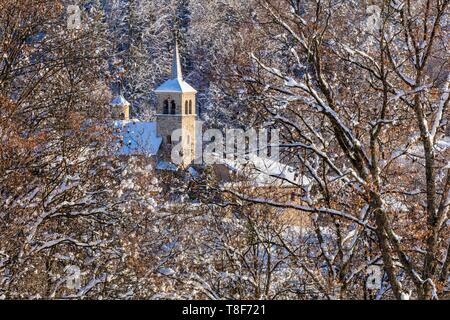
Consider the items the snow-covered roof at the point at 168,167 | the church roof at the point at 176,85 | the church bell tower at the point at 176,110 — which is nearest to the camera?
the snow-covered roof at the point at 168,167

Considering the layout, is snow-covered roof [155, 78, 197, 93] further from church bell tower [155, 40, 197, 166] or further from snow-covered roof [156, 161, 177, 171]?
snow-covered roof [156, 161, 177, 171]

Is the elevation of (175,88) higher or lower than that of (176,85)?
lower

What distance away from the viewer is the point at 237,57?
10594 mm

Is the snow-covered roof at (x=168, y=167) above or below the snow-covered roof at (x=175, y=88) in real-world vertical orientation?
below

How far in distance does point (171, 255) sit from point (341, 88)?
3702 millimetres

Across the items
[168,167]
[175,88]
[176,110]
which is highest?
[175,88]

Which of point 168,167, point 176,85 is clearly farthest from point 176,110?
point 168,167

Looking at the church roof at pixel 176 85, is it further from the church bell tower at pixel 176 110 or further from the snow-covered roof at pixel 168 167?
the snow-covered roof at pixel 168 167

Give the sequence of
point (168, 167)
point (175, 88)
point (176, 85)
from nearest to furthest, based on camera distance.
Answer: point (168, 167), point (175, 88), point (176, 85)

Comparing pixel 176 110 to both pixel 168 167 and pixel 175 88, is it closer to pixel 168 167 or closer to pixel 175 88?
pixel 175 88

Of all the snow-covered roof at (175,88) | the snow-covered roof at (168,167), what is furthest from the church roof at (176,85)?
the snow-covered roof at (168,167)

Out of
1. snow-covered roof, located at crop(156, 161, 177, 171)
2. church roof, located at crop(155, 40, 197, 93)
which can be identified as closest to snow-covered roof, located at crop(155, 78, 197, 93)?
church roof, located at crop(155, 40, 197, 93)

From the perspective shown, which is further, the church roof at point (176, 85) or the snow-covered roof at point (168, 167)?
the church roof at point (176, 85)
